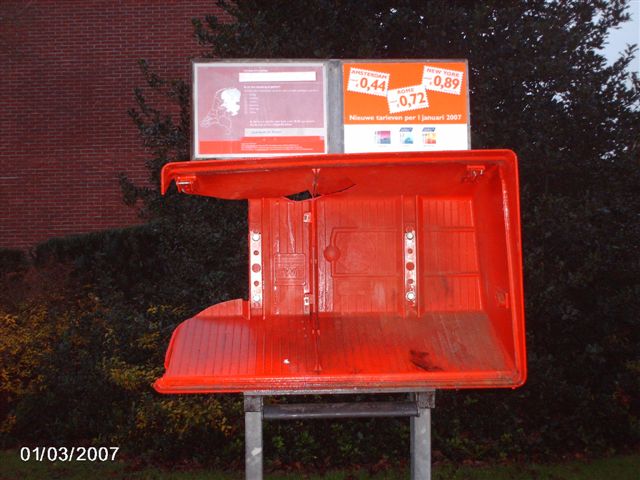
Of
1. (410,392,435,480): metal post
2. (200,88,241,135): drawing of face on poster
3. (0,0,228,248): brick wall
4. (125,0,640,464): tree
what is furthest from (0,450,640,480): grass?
(0,0,228,248): brick wall

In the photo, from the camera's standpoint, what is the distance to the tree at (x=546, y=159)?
211 inches

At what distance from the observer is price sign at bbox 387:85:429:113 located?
3631mm

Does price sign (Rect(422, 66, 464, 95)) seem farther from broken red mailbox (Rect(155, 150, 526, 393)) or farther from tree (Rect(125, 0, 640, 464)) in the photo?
tree (Rect(125, 0, 640, 464))

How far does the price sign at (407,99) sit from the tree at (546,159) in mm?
1756

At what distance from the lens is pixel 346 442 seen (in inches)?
216

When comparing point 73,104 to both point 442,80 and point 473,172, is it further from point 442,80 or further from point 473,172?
point 473,172

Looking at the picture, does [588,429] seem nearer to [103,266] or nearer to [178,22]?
[103,266]

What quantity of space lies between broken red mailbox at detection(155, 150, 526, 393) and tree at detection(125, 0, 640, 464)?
197cm

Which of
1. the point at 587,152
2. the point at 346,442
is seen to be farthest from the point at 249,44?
the point at 346,442

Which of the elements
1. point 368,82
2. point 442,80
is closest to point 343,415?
point 368,82

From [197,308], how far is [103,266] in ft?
9.84
